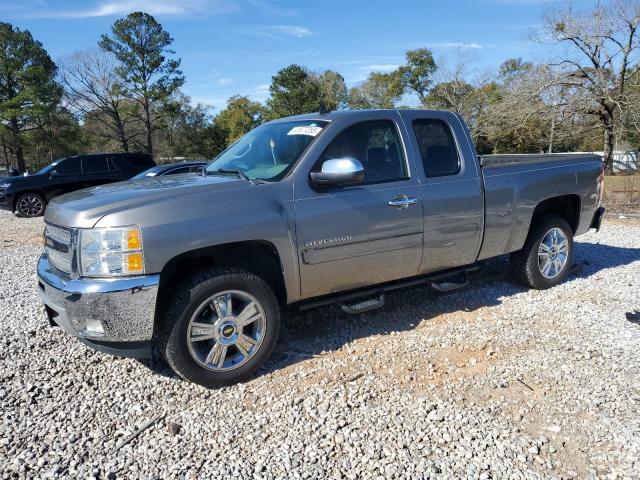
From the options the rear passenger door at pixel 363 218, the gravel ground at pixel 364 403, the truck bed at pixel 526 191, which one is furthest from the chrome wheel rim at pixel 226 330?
the truck bed at pixel 526 191

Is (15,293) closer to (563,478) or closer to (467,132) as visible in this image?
(467,132)

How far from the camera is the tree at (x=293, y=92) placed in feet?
153

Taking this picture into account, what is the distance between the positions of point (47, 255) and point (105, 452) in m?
1.70

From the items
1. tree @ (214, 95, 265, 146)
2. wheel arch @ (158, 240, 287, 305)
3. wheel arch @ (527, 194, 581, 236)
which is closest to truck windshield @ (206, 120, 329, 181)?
wheel arch @ (158, 240, 287, 305)

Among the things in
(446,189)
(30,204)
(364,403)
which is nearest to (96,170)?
(30,204)

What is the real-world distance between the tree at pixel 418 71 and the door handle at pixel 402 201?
5042 centimetres

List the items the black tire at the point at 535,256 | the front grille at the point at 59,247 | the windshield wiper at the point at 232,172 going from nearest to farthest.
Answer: the front grille at the point at 59,247 < the windshield wiper at the point at 232,172 < the black tire at the point at 535,256

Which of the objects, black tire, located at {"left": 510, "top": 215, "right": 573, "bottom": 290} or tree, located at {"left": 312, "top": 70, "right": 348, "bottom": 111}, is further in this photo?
tree, located at {"left": 312, "top": 70, "right": 348, "bottom": 111}

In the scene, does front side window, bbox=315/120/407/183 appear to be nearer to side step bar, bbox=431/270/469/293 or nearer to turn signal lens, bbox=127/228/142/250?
side step bar, bbox=431/270/469/293

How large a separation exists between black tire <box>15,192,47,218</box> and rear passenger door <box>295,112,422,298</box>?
12600mm

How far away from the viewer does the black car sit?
1353 cm

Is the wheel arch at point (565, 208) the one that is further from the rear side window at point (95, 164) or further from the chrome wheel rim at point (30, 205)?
the chrome wheel rim at point (30, 205)

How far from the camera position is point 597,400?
10.4 feet

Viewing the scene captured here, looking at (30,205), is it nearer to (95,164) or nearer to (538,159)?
(95,164)
